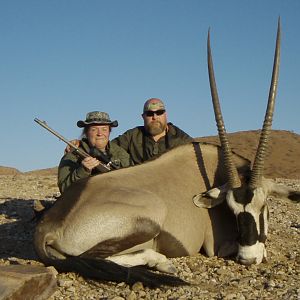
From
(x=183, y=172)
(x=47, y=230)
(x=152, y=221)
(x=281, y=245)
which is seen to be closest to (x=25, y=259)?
(x=47, y=230)

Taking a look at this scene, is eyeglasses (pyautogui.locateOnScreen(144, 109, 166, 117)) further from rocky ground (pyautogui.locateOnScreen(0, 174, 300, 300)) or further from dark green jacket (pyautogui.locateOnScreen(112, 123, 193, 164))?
rocky ground (pyautogui.locateOnScreen(0, 174, 300, 300))

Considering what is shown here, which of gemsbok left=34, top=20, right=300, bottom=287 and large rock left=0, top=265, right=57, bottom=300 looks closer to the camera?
large rock left=0, top=265, right=57, bottom=300

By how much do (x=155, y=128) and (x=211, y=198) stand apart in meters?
2.33

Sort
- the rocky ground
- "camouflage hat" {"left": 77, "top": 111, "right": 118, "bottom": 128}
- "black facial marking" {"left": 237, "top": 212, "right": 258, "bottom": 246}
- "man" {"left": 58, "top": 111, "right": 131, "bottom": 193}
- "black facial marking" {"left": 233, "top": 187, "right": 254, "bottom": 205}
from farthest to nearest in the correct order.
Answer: "camouflage hat" {"left": 77, "top": 111, "right": 118, "bottom": 128} → "man" {"left": 58, "top": 111, "right": 131, "bottom": 193} → "black facial marking" {"left": 233, "top": 187, "right": 254, "bottom": 205} → "black facial marking" {"left": 237, "top": 212, "right": 258, "bottom": 246} → the rocky ground

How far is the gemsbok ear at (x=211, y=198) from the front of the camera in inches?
231

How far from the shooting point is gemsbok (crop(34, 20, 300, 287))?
5.02 m

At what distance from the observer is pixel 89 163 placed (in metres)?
6.80

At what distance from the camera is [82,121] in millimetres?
7398

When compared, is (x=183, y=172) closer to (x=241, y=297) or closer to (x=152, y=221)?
(x=152, y=221)

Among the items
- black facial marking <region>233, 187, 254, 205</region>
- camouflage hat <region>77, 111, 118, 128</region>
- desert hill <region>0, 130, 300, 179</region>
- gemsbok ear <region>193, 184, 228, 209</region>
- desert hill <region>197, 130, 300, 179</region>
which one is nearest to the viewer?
black facial marking <region>233, 187, 254, 205</region>

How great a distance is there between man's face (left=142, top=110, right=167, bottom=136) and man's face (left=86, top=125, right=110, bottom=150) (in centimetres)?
74

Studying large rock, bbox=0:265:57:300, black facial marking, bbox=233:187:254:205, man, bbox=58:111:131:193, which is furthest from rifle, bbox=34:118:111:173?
large rock, bbox=0:265:57:300

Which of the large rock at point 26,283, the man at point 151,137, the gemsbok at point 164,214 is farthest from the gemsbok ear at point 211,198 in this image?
the man at point 151,137

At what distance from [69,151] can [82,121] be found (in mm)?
459
